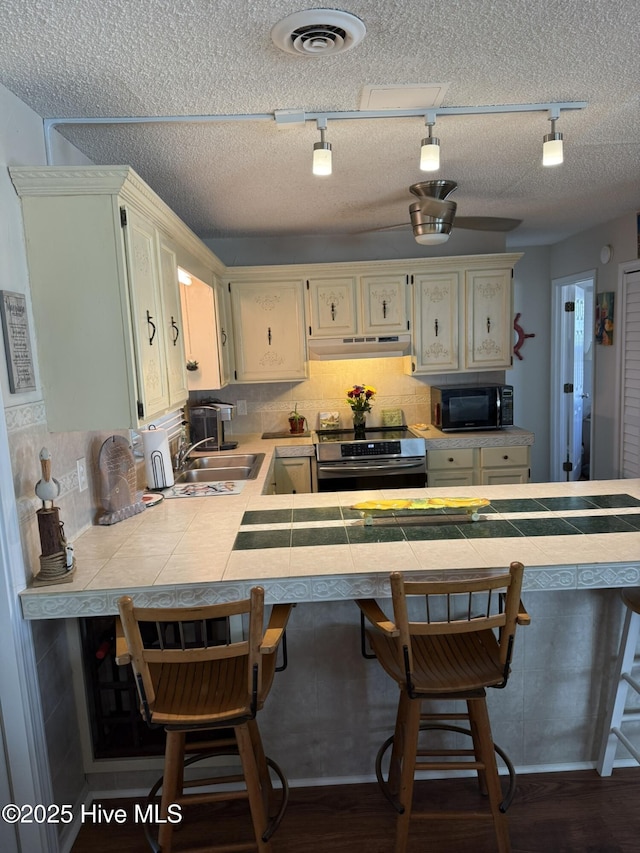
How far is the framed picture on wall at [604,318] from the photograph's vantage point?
427 centimetres

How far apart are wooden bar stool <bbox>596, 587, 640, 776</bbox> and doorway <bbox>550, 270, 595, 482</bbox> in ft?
10.8

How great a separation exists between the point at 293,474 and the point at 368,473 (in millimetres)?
528

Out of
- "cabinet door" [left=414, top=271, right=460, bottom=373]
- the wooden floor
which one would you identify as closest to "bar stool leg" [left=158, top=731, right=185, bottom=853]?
the wooden floor

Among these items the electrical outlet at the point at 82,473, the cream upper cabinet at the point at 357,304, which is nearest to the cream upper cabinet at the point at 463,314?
the cream upper cabinet at the point at 357,304


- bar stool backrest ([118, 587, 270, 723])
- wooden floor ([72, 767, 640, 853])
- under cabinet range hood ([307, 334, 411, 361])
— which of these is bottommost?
wooden floor ([72, 767, 640, 853])

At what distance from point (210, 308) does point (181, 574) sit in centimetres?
228

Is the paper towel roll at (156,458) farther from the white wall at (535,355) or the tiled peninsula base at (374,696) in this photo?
the white wall at (535,355)

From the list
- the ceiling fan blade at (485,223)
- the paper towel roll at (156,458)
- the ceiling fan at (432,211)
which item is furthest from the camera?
the ceiling fan blade at (485,223)

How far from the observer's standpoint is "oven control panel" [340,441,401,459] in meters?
4.04

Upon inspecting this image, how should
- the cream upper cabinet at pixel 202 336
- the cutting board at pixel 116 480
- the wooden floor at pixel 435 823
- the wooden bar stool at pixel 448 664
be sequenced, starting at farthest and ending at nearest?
the cream upper cabinet at pixel 202 336, the cutting board at pixel 116 480, the wooden floor at pixel 435 823, the wooden bar stool at pixel 448 664

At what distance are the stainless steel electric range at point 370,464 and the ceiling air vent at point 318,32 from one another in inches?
107

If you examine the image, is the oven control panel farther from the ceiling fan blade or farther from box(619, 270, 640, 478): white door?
box(619, 270, 640, 478): white door

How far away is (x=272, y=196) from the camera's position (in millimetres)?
3186

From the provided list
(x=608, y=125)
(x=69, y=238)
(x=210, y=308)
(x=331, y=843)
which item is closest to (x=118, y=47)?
(x=69, y=238)
